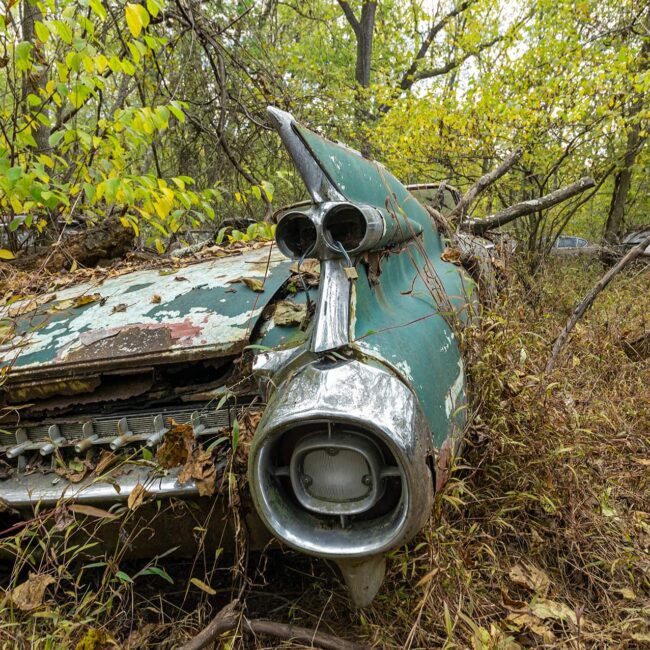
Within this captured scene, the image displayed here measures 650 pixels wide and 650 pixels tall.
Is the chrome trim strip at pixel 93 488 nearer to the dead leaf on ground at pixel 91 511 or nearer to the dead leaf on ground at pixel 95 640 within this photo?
the dead leaf on ground at pixel 91 511

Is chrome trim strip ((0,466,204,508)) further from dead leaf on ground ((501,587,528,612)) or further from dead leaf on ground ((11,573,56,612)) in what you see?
dead leaf on ground ((501,587,528,612))

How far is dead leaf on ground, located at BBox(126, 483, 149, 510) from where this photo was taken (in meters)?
1.31

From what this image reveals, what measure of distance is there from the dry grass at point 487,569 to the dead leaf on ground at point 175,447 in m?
0.31

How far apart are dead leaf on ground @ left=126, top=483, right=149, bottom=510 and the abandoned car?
12 millimetres

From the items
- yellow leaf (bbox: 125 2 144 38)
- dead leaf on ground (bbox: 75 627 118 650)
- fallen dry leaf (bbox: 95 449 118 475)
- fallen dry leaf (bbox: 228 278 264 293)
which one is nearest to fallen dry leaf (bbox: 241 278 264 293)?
fallen dry leaf (bbox: 228 278 264 293)

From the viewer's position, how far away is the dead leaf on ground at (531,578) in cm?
156

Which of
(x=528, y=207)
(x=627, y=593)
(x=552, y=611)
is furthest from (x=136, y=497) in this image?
(x=528, y=207)

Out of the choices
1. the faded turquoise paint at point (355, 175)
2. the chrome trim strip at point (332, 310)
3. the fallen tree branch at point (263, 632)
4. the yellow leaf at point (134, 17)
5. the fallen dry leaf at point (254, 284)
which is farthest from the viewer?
the yellow leaf at point (134, 17)

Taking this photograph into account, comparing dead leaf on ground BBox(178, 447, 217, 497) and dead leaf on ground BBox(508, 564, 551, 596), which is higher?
dead leaf on ground BBox(178, 447, 217, 497)

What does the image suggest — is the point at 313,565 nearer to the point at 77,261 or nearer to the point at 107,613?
the point at 107,613

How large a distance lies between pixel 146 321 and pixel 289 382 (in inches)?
33.8

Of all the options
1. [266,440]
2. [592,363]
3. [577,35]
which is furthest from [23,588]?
[577,35]

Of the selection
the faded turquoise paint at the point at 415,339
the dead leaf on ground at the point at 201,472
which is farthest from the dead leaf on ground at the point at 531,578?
the dead leaf on ground at the point at 201,472

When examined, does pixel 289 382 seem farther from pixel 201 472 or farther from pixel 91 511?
pixel 91 511
